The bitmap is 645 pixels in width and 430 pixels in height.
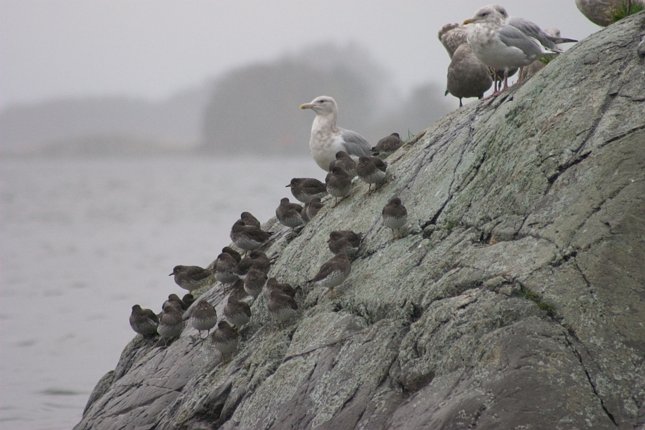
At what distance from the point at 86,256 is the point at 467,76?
101 ft

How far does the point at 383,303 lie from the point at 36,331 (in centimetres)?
1761

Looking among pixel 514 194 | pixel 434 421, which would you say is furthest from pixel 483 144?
pixel 434 421

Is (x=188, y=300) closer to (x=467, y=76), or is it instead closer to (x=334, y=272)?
(x=334, y=272)

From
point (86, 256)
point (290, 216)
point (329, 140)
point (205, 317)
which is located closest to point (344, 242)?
point (205, 317)

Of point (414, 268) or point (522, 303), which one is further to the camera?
point (414, 268)

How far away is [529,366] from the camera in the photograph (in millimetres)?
6871

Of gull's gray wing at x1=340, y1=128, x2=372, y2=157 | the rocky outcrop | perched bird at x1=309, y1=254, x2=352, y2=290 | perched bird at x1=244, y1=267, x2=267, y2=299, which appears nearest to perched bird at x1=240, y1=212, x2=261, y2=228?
gull's gray wing at x1=340, y1=128, x2=372, y2=157

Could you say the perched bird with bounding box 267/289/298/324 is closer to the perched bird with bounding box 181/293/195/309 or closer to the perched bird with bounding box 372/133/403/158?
the perched bird with bounding box 181/293/195/309

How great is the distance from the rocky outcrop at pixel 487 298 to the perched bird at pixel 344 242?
117mm

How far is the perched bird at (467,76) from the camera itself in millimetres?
12953

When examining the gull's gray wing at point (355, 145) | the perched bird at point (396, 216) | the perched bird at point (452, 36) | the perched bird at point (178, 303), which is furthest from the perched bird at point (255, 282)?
the perched bird at point (452, 36)

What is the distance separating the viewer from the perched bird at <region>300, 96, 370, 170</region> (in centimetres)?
1298

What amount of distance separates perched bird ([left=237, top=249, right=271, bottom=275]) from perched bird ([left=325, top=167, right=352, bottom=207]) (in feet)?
3.27

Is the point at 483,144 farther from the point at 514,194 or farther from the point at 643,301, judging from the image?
the point at 643,301
